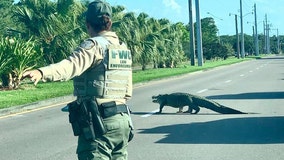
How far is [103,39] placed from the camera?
4125mm

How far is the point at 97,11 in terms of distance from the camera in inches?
162

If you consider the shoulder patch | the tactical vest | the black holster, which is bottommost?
the black holster

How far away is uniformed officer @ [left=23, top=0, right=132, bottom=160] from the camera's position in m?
3.99

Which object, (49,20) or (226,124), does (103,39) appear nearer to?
(226,124)

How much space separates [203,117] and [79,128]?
921 cm

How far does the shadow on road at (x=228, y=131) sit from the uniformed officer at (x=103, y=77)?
5432 millimetres

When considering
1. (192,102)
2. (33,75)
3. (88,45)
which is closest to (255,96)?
(192,102)

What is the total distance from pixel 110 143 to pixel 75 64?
64 centimetres

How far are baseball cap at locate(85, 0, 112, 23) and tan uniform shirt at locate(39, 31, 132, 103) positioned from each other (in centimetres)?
21

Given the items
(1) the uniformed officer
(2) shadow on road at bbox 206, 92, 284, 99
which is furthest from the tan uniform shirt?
(2) shadow on road at bbox 206, 92, 284, 99

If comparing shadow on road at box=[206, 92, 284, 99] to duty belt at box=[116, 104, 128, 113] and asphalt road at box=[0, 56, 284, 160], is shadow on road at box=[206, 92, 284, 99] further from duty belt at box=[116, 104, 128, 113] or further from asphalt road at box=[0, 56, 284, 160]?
duty belt at box=[116, 104, 128, 113]

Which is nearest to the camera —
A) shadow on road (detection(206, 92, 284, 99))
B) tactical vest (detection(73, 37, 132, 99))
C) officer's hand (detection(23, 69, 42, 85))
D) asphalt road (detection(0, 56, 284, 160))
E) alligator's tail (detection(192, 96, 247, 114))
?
officer's hand (detection(23, 69, 42, 85))

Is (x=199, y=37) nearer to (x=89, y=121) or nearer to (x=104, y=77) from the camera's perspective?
(x=104, y=77)

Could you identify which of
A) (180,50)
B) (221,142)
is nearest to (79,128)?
(221,142)
